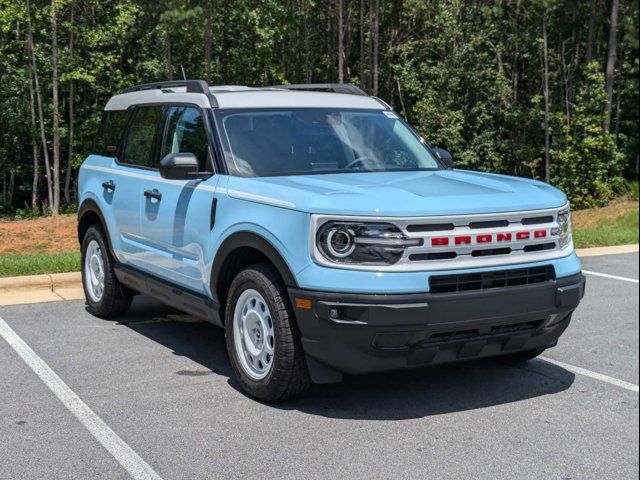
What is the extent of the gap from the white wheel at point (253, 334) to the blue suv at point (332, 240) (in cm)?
1

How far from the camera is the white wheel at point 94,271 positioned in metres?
7.73

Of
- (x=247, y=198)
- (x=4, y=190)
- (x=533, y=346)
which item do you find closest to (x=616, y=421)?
(x=533, y=346)

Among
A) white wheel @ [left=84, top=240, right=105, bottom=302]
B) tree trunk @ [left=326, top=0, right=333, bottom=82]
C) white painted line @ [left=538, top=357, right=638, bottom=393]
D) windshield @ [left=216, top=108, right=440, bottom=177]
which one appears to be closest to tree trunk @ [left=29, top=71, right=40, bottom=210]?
tree trunk @ [left=326, top=0, right=333, bottom=82]

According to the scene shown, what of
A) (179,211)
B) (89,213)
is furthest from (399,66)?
(179,211)

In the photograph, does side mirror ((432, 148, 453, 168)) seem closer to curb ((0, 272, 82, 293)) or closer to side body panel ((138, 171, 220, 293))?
side body panel ((138, 171, 220, 293))

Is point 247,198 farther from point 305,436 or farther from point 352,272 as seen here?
point 305,436

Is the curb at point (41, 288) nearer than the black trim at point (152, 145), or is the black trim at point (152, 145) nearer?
the black trim at point (152, 145)

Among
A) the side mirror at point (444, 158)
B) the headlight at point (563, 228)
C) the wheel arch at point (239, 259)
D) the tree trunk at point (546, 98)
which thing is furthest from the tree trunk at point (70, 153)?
the headlight at point (563, 228)

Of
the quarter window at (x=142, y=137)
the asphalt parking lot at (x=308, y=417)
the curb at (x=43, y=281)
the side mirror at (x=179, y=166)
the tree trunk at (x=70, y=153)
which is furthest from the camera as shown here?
the tree trunk at (x=70, y=153)

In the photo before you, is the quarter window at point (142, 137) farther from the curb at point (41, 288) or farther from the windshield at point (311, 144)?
the curb at point (41, 288)

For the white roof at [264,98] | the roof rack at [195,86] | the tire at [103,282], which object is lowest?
the tire at [103,282]

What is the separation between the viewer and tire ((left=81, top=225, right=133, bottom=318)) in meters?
7.56

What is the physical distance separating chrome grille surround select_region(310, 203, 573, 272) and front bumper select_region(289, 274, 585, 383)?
17 cm

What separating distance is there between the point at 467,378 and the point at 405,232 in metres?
1.61
